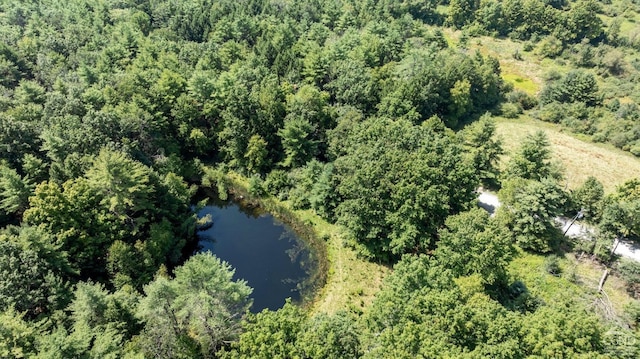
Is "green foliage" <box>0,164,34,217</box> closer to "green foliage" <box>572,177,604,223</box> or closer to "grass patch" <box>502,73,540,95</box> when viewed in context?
"green foliage" <box>572,177,604,223</box>

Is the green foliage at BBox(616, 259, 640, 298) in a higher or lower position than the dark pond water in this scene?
higher

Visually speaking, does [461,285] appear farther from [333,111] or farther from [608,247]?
[333,111]

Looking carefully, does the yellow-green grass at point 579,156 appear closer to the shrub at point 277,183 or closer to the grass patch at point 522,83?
the grass patch at point 522,83

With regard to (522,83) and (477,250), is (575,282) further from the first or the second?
(522,83)

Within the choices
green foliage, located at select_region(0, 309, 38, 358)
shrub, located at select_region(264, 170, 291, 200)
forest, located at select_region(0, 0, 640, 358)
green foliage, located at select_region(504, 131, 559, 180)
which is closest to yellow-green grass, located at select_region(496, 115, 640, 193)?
forest, located at select_region(0, 0, 640, 358)

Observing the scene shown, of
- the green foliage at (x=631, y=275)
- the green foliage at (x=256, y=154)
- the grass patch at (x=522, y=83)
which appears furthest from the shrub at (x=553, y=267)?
the grass patch at (x=522, y=83)

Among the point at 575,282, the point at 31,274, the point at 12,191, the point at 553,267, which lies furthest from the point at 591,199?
the point at 12,191

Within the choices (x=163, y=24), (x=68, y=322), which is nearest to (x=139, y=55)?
(x=163, y=24)
